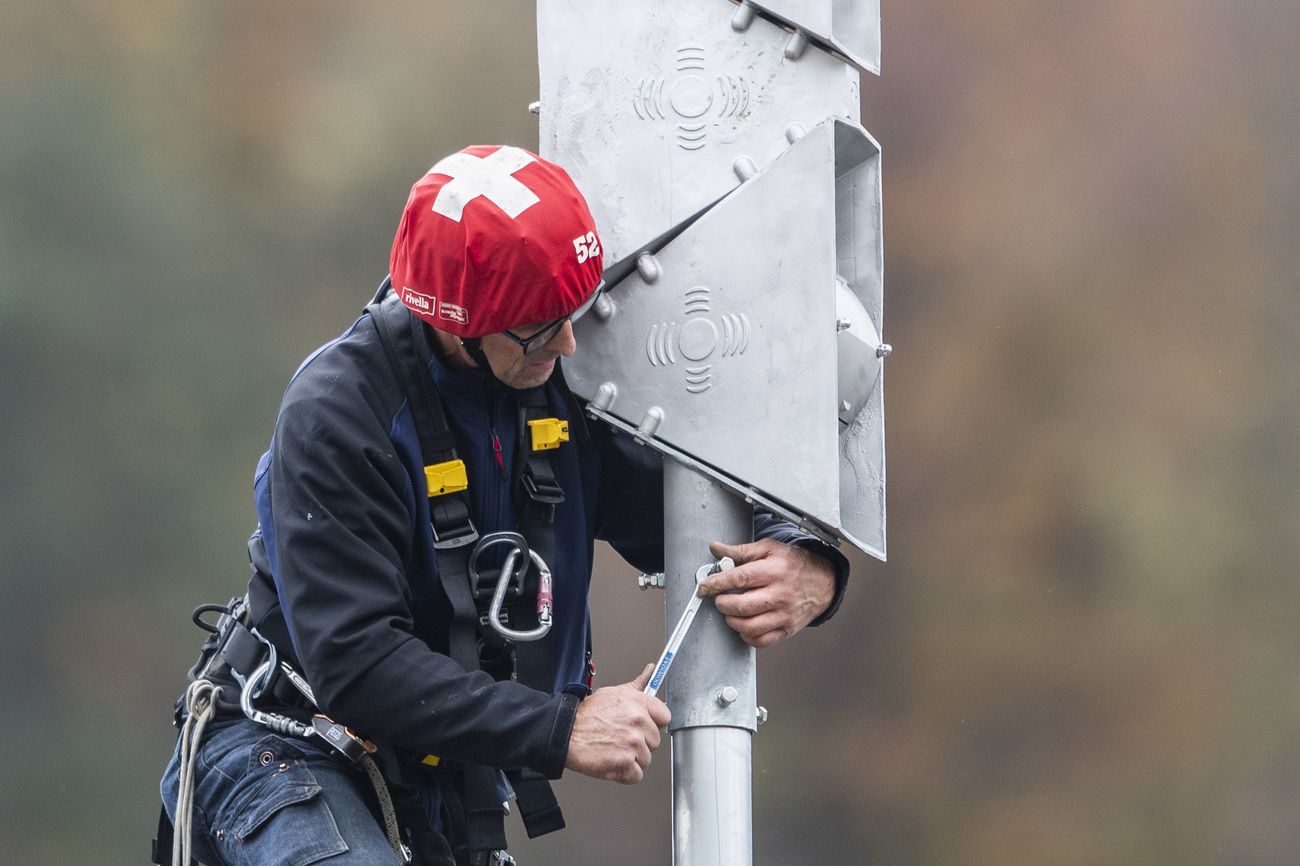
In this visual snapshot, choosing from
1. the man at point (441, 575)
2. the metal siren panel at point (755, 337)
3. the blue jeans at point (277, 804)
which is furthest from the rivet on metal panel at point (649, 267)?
the blue jeans at point (277, 804)

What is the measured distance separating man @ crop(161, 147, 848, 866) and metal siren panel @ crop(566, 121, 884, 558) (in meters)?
0.11

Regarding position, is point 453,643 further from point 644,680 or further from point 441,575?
point 644,680

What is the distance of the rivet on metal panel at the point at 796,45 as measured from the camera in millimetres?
2080

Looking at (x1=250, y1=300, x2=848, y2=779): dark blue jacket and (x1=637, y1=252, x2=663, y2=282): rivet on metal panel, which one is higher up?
(x1=637, y1=252, x2=663, y2=282): rivet on metal panel

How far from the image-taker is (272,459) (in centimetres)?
204

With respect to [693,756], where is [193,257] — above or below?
above

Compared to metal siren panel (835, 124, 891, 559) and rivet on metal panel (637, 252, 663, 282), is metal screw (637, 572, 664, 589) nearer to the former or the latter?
metal siren panel (835, 124, 891, 559)

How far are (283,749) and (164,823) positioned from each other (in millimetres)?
371

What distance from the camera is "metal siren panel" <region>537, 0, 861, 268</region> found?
2.10 meters

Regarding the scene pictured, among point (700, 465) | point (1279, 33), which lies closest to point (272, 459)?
point (700, 465)

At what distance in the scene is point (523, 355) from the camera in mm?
2078

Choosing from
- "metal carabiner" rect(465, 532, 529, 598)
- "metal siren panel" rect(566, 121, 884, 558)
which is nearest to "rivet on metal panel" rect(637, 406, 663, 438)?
"metal siren panel" rect(566, 121, 884, 558)

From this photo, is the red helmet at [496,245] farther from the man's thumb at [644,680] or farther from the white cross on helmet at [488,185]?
the man's thumb at [644,680]

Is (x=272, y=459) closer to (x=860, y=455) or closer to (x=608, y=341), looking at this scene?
(x=608, y=341)
